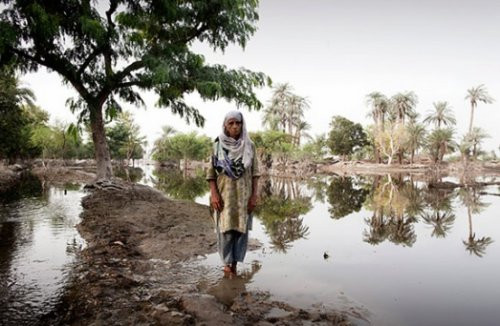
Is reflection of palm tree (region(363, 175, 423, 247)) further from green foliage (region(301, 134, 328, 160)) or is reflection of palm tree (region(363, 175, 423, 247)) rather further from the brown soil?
green foliage (region(301, 134, 328, 160))

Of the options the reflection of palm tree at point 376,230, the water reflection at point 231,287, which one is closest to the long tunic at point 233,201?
the water reflection at point 231,287

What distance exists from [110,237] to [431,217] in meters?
8.36

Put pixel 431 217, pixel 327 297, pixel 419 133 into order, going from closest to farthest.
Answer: pixel 327 297, pixel 431 217, pixel 419 133

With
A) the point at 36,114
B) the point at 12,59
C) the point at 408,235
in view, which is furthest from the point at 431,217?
the point at 36,114

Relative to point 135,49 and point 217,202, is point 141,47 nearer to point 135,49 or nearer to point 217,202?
point 135,49

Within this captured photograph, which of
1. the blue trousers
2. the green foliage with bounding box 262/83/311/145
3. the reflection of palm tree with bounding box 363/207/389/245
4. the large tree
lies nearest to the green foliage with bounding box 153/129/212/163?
the green foliage with bounding box 262/83/311/145

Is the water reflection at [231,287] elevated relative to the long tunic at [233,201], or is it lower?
lower

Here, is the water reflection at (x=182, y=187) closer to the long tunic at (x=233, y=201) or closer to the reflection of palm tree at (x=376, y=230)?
the reflection of palm tree at (x=376, y=230)

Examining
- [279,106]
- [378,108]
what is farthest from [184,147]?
[378,108]

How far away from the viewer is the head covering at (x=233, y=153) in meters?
3.76

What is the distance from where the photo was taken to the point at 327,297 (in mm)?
3289

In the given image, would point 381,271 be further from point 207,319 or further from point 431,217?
point 431,217

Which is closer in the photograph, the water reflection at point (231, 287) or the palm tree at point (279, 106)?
the water reflection at point (231, 287)

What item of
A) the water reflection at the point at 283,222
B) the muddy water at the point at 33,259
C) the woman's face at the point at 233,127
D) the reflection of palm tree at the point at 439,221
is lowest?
the water reflection at the point at 283,222
